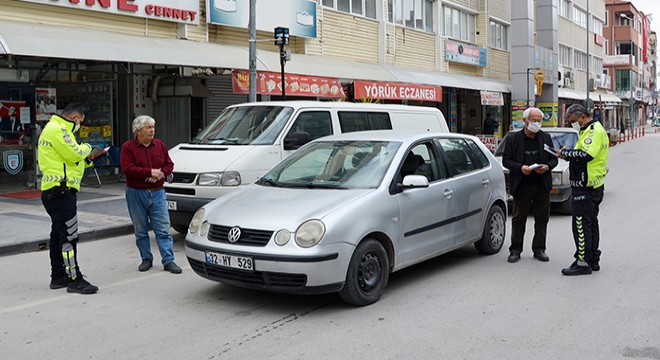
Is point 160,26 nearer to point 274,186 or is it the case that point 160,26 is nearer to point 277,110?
point 277,110

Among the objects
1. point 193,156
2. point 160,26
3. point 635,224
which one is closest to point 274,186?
point 193,156

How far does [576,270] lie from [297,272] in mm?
3313

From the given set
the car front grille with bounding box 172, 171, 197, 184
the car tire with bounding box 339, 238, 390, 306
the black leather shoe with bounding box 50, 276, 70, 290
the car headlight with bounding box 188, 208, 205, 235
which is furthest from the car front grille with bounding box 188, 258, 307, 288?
the car front grille with bounding box 172, 171, 197, 184

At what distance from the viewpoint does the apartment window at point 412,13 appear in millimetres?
25375

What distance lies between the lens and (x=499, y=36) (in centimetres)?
3606

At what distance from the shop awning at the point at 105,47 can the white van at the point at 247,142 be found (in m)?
3.91

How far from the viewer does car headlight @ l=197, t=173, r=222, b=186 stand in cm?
835

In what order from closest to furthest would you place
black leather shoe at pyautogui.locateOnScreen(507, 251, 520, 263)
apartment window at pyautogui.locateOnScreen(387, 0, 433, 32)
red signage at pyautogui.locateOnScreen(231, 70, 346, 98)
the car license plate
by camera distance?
the car license plate → black leather shoe at pyautogui.locateOnScreen(507, 251, 520, 263) → red signage at pyautogui.locateOnScreen(231, 70, 346, 98) → apartment window at pyautogui.locateOnScreen(387, 0, 433, 32)

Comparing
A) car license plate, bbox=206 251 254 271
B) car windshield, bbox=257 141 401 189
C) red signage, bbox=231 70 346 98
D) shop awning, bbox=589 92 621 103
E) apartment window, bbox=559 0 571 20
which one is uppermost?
apartment window, bbox=559 0 571 20

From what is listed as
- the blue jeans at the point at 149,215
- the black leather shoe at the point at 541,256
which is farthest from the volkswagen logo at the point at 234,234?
the black leather shoe at the point at 541,256

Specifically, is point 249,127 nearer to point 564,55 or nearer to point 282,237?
point 282,237

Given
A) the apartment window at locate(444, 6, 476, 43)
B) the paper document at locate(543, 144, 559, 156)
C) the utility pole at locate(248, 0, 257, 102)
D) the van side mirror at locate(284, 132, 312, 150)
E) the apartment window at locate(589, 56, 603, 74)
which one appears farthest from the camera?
the apartment window at locate(589, 56, 603, 74)

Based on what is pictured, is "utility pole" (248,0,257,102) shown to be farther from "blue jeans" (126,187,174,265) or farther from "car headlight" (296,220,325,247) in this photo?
"car headlight" (296,220,325,247)

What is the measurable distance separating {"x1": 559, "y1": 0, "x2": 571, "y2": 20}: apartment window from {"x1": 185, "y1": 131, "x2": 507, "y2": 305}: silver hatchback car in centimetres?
4353
